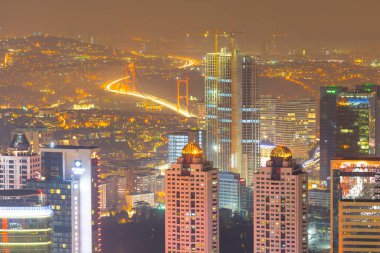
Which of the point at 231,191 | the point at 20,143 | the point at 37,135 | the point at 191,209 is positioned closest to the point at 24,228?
the point at 191,209

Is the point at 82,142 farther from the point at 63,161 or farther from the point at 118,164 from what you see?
the point at 63,161

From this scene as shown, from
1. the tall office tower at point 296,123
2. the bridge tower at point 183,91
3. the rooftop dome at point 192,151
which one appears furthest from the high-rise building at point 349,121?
the rooftop dome at point 192,151

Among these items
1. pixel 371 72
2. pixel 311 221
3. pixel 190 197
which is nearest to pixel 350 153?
pixel 371 72

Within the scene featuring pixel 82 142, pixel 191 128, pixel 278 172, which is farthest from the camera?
pixel 191 128

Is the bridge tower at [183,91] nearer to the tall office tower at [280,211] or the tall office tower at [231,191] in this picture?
the tall office tower at [231,191]

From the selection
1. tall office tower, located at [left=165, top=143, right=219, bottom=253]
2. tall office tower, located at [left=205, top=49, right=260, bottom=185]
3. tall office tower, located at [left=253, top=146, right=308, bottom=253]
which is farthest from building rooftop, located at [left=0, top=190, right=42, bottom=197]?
tall office tower, located at [left=205, top=49, right=260, bottom=185]
